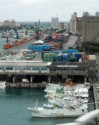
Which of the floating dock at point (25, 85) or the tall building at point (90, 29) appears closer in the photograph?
the floating dock at point (25, 85)

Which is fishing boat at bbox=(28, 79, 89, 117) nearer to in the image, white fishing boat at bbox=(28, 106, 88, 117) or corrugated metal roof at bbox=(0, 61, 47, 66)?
white fishing boat at bbox=(28, 106, 88, 117)

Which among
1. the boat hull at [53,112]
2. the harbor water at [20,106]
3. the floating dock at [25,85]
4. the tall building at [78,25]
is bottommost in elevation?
the tall building at [78,25]

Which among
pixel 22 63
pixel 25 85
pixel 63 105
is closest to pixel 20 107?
pixel 63 105

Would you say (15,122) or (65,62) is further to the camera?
(65,62)

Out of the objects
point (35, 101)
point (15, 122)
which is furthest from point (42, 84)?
point (15, 122)

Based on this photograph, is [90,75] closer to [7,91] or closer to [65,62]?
[65,62]

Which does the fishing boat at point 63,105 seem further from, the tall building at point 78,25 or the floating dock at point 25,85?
the tall building at point 78,25

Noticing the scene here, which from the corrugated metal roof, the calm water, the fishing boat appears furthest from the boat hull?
the corrugated metal roof

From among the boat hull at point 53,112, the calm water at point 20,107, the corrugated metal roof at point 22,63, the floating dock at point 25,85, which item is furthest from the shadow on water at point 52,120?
the corrugated metal roof at point 22,63

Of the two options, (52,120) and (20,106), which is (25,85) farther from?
(52,120)
